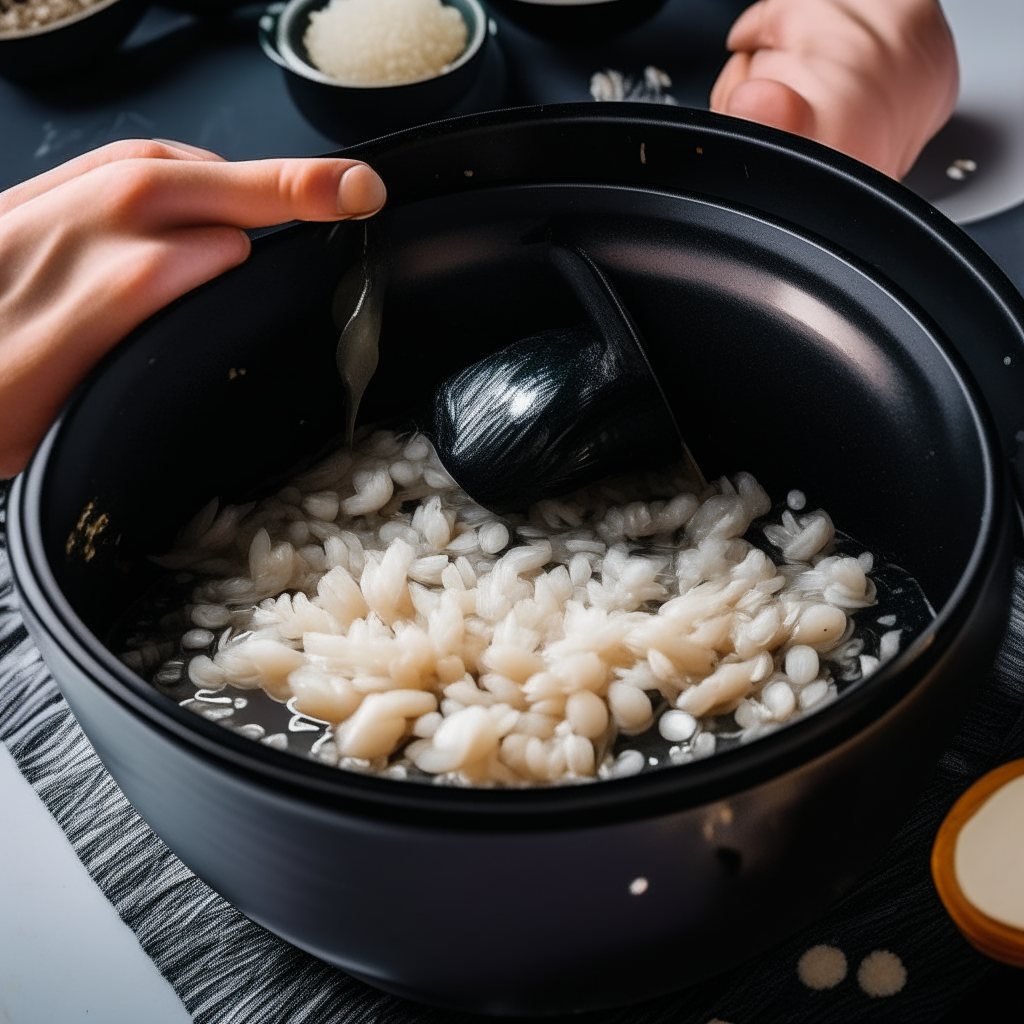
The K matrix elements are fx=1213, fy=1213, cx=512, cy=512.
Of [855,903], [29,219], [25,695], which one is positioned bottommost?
[855,903]

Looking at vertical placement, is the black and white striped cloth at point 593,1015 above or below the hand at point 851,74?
below

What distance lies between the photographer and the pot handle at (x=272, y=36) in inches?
46.6

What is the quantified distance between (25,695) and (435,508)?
29 cm

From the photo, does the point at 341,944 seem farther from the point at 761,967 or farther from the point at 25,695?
the point at 25,695

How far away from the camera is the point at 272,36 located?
1.21m

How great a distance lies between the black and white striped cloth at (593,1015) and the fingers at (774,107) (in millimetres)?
434

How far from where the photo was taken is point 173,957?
66cm

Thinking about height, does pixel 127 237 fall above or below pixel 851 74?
above

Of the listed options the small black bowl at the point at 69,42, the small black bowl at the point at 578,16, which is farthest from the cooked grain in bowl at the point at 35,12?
the small black bowl at the point at 578,16

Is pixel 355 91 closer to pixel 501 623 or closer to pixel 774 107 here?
pixel 774 107

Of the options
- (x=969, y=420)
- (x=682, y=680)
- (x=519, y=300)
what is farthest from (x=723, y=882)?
(x=519, y=300)

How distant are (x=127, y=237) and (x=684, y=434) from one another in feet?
1.25

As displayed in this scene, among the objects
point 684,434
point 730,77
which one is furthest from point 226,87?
point 684,434

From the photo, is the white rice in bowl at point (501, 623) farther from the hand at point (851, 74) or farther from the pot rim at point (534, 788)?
the hand at point (851, 74)
